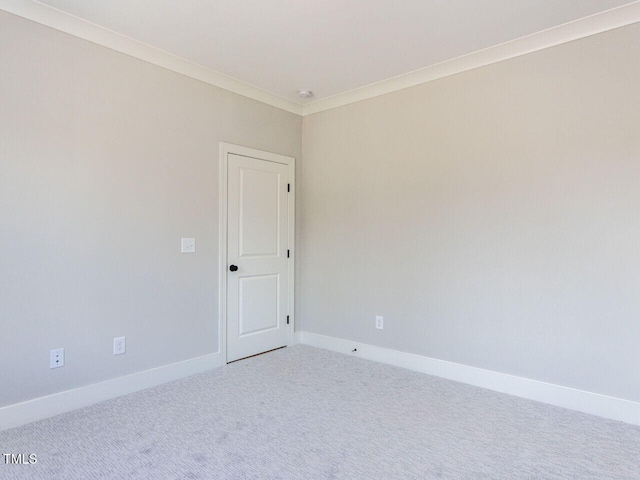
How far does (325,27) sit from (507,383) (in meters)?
2.91

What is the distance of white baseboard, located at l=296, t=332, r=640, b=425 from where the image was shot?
2.41 meters

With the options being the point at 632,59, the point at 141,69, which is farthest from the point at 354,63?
the point at 632,59

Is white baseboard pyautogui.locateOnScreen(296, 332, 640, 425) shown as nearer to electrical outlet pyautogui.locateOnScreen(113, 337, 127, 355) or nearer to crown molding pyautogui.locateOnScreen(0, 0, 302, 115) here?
electrical outlet pyautogui.locateOnScreen(113, 337, 127, 355)

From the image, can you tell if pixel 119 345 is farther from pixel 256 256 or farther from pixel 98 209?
pixel 256 256

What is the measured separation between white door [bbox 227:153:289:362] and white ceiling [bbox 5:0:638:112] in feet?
3.22

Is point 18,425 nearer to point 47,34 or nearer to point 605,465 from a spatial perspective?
point 47,34

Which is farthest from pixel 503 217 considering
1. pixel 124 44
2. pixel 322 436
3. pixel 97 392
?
pixel 97 392

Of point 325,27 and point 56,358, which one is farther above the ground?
point 325,27

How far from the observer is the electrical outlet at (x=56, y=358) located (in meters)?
2.43

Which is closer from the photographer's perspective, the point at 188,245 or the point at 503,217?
the point at 503,217

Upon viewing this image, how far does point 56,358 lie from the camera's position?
2.45 meters

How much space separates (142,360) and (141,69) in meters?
2.24

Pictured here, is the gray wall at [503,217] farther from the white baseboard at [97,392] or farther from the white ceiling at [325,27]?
the white baseboard at [97,392]

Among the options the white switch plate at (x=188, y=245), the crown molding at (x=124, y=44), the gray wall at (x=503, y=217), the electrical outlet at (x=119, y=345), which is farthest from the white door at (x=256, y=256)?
the electrical outlet at (x=119, y=345)
